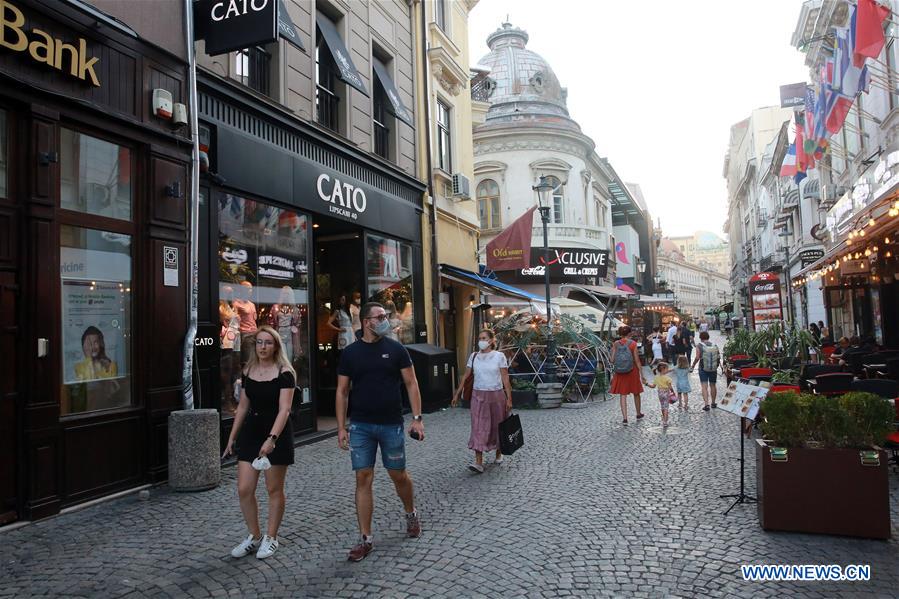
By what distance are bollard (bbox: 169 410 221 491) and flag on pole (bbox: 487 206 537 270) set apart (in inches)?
440

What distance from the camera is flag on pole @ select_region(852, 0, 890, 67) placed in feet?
36.6

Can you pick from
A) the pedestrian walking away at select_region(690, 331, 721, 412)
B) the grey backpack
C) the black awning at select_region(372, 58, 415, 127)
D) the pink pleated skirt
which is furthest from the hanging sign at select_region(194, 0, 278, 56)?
the pedestrian walking away at select_region(690, 331, 721, 412)

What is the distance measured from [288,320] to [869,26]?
1141cm

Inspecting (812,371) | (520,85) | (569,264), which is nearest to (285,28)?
(812,371)

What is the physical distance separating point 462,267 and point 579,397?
193 inches

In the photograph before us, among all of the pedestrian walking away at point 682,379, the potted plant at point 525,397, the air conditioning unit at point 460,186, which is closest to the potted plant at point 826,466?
the pedestrian walking away at point 682,379

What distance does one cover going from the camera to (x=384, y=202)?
1247cm

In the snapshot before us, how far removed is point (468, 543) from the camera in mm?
4820

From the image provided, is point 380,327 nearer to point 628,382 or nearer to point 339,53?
point 628,382

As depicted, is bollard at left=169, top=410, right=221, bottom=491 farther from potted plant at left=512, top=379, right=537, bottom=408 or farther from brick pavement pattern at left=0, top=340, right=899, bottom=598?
potted plant at left=512, top=379, right=537, bottom=408

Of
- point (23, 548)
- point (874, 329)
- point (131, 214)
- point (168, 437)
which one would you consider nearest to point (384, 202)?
point (131, 214)

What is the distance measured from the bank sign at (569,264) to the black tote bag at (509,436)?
19087mm

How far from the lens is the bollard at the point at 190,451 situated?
6539mm

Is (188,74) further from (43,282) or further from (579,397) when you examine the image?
(579,397)
